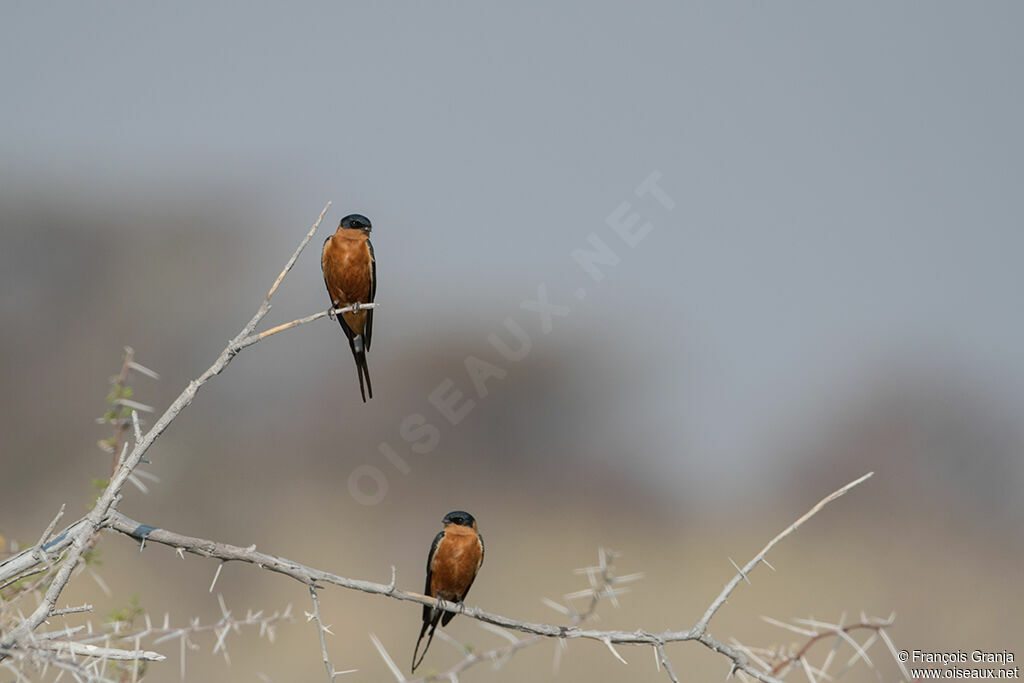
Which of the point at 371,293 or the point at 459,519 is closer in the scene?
the point at 459,519

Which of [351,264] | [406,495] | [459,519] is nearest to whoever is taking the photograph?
[459,519]

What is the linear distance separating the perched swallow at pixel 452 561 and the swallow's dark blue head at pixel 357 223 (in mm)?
1835

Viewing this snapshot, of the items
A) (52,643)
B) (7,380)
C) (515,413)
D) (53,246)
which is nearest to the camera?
(52,643)

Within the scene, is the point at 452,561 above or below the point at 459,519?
A: below

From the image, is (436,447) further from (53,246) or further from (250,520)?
(53,246)

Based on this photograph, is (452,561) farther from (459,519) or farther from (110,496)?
(110,496)

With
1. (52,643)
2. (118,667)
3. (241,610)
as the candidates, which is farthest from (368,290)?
(241,610)

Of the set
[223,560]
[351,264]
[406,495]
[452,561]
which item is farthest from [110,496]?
[406,495]

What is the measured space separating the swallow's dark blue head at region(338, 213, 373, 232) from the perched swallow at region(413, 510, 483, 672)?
1.84 meters

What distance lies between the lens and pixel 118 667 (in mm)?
3686

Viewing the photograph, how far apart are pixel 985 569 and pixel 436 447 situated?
941 centimetres

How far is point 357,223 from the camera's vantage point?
6.62m

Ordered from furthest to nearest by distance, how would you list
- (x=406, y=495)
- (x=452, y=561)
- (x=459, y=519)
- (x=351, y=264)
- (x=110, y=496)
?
1. (x=406, y=495)
2. (x=351, y=264)
3. (x=459, y=519)
4. (x=452, y=561)
5. (x=110, y=496)

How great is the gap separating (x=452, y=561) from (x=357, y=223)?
2.14 meters
